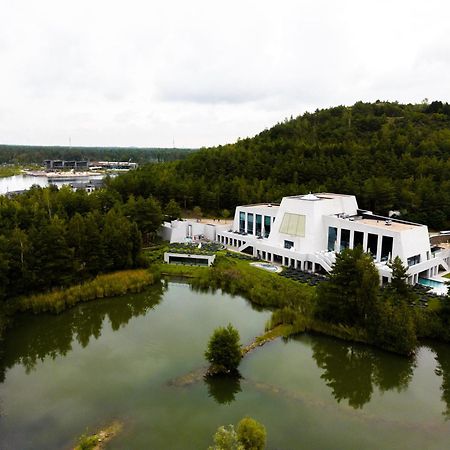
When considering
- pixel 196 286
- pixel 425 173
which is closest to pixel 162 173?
pixel 196 286

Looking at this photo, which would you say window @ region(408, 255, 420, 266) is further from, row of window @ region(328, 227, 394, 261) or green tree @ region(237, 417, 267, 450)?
green tree @ region(237, 417, 267, 450)

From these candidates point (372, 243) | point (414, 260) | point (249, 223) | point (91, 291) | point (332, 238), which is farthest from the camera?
point (249, 223)

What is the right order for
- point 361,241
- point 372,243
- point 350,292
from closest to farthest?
1. point 350,292
2. point 372,243
3. point 361,241

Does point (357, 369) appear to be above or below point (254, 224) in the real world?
below

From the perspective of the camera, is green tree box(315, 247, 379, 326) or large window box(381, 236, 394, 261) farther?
large window box(381, 236, 394, 261)

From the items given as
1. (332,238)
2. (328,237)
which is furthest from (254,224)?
(332,238)

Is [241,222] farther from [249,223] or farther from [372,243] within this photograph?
[372,243]

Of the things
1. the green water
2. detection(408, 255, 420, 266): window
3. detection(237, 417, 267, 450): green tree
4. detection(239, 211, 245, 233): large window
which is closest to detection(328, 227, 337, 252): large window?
detection(408, 255, 420, 266): window
